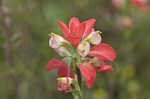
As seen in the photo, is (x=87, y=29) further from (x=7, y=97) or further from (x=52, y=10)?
(x=52, y=10)

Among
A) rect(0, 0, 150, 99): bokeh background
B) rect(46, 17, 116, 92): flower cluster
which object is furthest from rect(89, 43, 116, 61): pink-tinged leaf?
rect(0, 0, 150, 99): bokeh background

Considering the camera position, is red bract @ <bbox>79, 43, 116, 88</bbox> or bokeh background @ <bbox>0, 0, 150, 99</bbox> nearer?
red bract @ <bbox>79, 43, 116, 88</bbox>

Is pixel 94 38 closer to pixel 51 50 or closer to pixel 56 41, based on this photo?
pixel 56 41

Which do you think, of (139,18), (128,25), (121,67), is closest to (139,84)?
(121,67)

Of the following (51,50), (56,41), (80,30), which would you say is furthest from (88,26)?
(51,50)

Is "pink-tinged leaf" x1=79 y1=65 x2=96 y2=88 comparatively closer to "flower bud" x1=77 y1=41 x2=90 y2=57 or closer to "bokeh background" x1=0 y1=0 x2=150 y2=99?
"flower bud" x1=77 y1=41 x2=90 y2=57

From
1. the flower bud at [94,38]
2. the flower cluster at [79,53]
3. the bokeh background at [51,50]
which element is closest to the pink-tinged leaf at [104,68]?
the flower cluster at [79,53]

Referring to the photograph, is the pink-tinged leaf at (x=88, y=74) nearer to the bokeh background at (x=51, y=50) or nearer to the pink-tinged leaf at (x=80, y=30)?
the pink-tinged leaf at (x=80, y=30)
